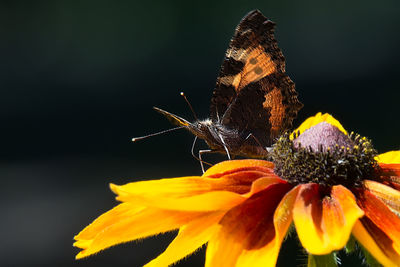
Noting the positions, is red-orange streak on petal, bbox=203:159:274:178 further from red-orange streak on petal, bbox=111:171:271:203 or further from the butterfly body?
the butterfly body

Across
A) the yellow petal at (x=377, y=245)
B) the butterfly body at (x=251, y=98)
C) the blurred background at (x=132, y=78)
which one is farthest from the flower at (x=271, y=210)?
the blurred background at (x=132, y=78)

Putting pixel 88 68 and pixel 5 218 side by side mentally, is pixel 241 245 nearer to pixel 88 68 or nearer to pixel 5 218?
pixel 5 218

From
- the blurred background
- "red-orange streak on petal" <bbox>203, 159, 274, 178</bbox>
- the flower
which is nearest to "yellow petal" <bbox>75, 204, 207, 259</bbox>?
the flower

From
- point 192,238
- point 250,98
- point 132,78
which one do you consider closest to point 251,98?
point 250,98

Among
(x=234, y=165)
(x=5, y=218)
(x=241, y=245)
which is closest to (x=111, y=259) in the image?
A: (x=5, y=218)

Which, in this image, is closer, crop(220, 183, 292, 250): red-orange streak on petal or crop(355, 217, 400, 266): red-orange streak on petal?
crop(355, 217, 400, 266): red-orange streak on petal

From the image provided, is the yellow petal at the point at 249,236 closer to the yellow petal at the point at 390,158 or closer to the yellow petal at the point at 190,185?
the yellow petal at the point at 190,185
